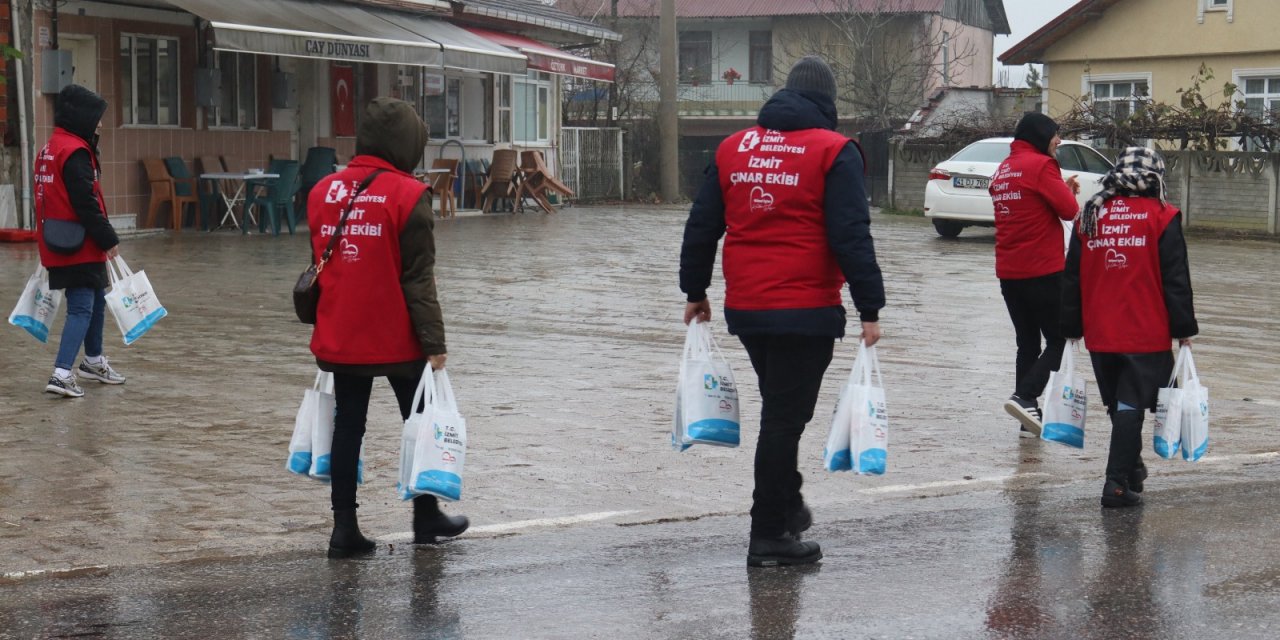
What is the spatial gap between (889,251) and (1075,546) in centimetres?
1506

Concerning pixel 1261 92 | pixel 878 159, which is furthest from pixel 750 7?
pixel 1261 92

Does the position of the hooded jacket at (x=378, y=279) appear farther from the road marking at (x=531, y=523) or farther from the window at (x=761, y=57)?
the window at (x=761, y=57)

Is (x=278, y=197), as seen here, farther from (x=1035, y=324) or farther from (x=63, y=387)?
(x=1035, y=324)

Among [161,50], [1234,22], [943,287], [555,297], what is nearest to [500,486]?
[555,297]

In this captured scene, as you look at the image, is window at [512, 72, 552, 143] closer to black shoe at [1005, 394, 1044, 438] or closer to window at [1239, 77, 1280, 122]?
window at [1239, 77, 1280, 122]

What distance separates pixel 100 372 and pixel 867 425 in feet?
18.3

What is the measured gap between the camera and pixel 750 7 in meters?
54.2

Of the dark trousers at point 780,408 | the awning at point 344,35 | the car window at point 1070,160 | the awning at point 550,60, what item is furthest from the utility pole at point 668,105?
the dark trousers at point 780,408

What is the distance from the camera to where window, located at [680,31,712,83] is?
55750 millimetres

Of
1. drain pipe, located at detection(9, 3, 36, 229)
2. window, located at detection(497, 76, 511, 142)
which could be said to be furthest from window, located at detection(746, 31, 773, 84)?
drain pipe, located at detection(9, 3, 36, 229)

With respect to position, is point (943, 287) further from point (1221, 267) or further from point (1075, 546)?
point (1075, 546)

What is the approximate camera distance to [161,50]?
838 inches

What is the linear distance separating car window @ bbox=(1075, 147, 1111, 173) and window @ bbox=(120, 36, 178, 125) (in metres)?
12.6

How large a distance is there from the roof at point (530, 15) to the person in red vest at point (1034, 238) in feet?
65.0
